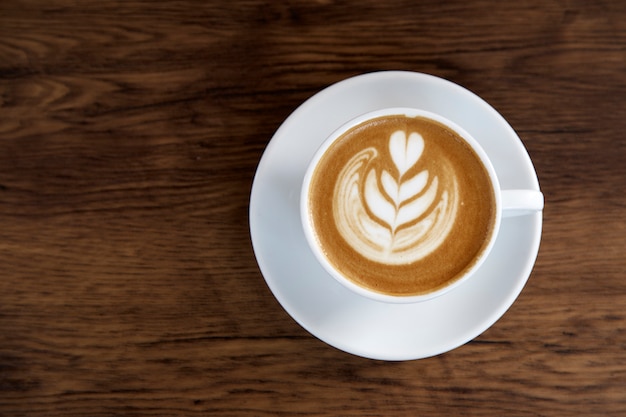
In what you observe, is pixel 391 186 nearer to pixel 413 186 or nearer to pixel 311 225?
pixel 413 186

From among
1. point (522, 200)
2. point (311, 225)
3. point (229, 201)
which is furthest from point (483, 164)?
point (229, 201)

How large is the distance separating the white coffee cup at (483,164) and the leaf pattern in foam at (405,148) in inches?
1.4

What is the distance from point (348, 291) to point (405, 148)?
26 cm

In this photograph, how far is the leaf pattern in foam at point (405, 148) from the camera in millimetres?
1094

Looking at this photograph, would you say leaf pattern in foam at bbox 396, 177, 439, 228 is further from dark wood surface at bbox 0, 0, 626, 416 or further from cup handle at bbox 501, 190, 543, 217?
dark wood surface at bbox 0, 0, 626, 416

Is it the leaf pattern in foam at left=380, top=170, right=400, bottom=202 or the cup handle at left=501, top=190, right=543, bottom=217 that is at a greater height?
the cup handle at left=501, top=190, right=543, bottom=217

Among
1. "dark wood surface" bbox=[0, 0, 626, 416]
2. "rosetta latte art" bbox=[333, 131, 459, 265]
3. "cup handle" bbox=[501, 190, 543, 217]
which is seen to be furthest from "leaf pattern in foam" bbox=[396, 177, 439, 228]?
"dark wood surface" bbox=[0, 0, 626, 416]

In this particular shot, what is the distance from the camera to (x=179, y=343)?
48.4 inches

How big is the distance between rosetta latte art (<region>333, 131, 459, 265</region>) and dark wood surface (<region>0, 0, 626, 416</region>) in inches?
8.6

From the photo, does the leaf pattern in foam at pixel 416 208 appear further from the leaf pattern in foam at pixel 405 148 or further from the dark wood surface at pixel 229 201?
the dark wood surface at pixel 229 201

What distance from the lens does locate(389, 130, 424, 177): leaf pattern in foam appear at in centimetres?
109

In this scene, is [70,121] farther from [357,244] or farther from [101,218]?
[357,244]

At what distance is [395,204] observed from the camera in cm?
108

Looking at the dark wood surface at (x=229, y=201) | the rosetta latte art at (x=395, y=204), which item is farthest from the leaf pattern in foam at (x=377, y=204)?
the dark wood surface at (x=229, y=201)
